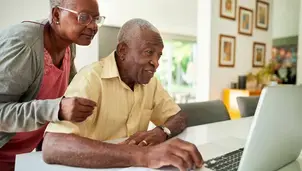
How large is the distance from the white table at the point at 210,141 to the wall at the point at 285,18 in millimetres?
3853

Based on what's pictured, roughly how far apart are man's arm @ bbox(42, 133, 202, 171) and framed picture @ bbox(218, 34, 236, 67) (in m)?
3.07

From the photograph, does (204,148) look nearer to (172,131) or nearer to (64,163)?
(172,131)

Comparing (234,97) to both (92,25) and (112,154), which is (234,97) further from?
(112,154)

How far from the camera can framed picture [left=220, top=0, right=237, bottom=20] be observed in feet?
12.0

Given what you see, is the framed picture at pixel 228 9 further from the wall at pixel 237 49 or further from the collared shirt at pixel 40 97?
the collared shirt at pixel 40 97

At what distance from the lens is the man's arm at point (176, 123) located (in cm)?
127

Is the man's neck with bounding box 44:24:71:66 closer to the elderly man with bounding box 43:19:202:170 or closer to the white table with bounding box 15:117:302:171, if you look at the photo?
the elderly man with bounding box 43:19:202:170

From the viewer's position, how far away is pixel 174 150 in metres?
0.78

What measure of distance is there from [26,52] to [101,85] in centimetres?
32

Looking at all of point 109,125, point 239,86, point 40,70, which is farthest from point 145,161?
point 239,86

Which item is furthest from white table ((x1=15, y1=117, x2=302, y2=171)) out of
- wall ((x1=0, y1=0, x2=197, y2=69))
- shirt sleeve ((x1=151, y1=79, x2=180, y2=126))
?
wall ((x1=0, y1=0, x2=197, y2=69))

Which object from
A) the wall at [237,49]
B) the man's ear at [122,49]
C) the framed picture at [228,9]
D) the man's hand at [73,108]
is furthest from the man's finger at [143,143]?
the framed picture at [228,9]

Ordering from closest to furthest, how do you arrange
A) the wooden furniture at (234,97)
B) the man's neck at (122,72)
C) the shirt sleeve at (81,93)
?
the shirt sleeve at (81,93) → the man's neck at (122,72) → the wooden furniture at (234,97)

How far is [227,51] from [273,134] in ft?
10.6
